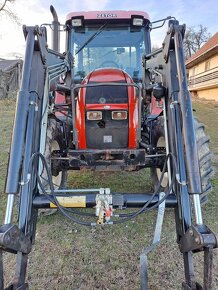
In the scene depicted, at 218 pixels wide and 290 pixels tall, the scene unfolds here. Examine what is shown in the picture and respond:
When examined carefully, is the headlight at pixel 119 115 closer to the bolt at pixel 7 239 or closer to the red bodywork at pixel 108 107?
the red bodywork at pixel 108 107

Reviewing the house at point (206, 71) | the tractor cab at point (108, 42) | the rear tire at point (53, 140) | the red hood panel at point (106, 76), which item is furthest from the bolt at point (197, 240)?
the house at point (206, 71)

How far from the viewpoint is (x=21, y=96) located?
238 centimetres

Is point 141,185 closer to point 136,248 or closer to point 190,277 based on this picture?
point 136,248

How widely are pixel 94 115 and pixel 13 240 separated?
1.42 m

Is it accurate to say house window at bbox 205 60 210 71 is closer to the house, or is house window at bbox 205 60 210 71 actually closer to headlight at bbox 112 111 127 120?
the house

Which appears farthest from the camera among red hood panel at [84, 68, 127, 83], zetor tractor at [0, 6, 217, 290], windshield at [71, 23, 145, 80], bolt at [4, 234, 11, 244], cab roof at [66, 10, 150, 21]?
windshield at [71, 23, 145, 80]

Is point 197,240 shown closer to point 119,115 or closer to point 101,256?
point 101,256

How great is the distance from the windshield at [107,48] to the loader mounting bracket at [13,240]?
2.62 meters

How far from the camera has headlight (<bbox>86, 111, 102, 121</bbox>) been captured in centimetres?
288

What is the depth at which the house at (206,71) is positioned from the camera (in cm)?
2089

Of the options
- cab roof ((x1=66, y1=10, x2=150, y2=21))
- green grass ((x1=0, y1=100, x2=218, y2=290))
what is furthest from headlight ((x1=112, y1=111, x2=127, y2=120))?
cab roof ((x1=66, y1=10, x2=150, y2=21))

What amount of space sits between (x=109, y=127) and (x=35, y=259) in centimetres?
142

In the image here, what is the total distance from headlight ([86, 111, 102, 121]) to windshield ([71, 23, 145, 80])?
1.40 m

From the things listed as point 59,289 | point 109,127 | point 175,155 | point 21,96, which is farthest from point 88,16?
point 59,289
